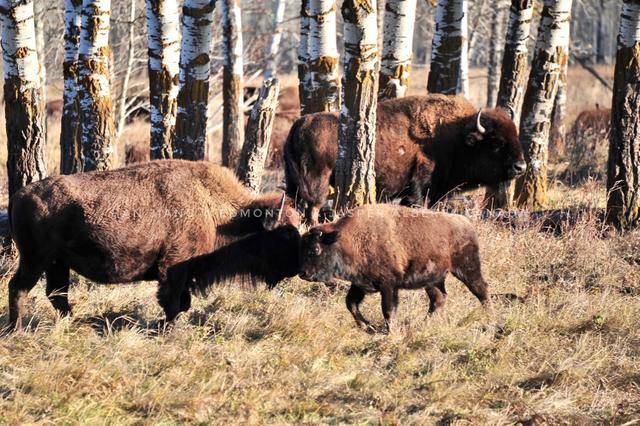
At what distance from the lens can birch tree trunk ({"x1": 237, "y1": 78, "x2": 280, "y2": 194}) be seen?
1031cm

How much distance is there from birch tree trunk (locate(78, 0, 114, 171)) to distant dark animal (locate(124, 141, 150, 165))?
7.29 metres

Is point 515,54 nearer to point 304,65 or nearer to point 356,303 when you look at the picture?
point 304,65

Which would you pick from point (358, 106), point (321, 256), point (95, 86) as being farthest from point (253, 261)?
point (95, 86)

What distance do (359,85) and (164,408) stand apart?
15.5ft

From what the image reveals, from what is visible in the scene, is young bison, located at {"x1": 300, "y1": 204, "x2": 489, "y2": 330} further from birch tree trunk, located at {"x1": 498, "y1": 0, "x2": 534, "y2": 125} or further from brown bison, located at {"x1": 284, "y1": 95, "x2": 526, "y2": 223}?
birch tree trunk, located at {"x1": 498, "y1": 0, "x2": 534, "y2": 125}

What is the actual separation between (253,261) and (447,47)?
6.49 metres

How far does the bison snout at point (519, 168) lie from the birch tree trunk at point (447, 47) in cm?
226

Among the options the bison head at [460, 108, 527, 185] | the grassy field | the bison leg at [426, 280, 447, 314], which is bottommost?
the grassy field

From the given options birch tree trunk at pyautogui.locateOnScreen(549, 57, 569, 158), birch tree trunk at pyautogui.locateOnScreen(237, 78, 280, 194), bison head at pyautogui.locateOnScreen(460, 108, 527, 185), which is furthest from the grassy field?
birch tree trunk at pyautogui.locateOnScreen(549, 57, 569, 158)

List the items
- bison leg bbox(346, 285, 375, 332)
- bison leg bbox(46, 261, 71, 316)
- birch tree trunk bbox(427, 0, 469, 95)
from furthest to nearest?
birch tree trunk bbox(427, 0, 469, 95)
bison leg bbox(46, 261, 71, 316)
bison leg bbox(346, 285, 375, 332)

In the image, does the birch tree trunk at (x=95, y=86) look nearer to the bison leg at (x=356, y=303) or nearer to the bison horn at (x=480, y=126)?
the bison leg at (x=356, y=303)

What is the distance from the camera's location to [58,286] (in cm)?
726

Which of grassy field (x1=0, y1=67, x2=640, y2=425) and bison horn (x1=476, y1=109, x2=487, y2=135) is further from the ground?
bison horn (x1=476, y1=109, x2=487, y2=135)

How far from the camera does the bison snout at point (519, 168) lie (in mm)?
10953
